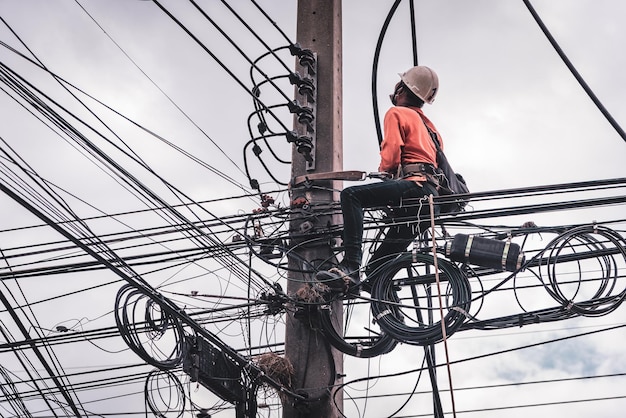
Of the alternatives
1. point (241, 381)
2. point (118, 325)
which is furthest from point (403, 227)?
point (118, 325)

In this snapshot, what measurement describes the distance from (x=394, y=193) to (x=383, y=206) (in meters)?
0.14

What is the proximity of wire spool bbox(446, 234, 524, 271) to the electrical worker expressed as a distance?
45cm

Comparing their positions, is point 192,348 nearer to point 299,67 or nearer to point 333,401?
point 333,401

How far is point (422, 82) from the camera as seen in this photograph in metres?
7.86

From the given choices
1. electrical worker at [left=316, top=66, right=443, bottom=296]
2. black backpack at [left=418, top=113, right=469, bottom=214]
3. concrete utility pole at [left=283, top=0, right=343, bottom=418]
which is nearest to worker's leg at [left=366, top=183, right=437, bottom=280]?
electrical worker at [left=316, top=66, right=443, bottom=296]

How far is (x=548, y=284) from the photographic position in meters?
6.77

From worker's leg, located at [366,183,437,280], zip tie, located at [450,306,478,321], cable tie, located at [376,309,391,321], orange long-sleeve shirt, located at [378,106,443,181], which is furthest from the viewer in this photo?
orange long-sleeve shirt, located at [378,106,443,181]

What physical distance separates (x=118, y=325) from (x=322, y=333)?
1.52 m

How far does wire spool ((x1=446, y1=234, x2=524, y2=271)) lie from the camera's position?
6754 millimetres

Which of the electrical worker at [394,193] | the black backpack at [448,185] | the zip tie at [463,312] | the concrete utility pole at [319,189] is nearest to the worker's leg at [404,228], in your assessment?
the electrical worker at [394,193]

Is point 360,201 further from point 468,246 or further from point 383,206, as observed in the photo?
point 468,246

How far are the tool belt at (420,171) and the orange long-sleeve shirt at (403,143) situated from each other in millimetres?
57

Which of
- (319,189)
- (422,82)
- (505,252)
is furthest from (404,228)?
(422,82)

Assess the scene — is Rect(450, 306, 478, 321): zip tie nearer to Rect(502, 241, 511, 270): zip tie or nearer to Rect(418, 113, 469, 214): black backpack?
Rect(502, 241, 511, 270): zip tie
